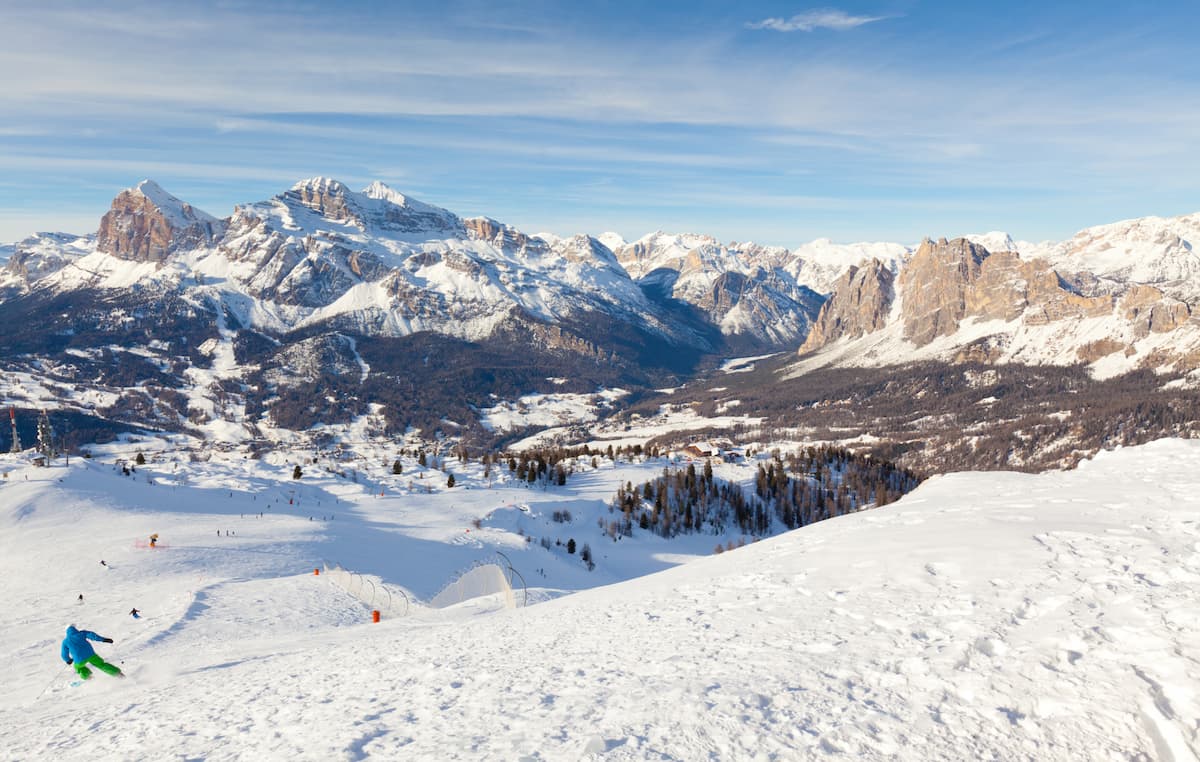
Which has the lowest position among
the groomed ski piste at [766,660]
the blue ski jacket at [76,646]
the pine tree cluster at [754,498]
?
the pine tree cluster at [754,498]

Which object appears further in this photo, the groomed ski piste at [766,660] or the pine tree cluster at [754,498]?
the pine tree cluster at [754,498]

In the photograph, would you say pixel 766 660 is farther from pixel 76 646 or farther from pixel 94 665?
pixel 94 665

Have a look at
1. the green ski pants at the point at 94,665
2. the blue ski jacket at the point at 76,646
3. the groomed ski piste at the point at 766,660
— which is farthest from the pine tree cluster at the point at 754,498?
the blue ski jacket at the point at 76,646

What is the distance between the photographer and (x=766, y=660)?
43.1 feet

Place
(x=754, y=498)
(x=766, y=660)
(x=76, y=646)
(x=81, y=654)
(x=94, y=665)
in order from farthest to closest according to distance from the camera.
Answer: (x=754, y=498), (x=94, y=665), (x=81, y=654), (x=76, y=646), (x=766, y=660)

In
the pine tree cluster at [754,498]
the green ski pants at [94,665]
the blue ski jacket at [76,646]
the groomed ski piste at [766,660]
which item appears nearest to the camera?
the groomed ski piste at [766,660]

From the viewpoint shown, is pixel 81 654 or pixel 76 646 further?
pixel 81 654

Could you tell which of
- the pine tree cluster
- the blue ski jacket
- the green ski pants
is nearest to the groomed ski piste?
the green ski pants

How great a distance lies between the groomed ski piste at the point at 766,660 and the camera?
1022 cm

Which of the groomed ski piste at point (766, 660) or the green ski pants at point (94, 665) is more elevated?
the groomed ski piste at point (766, 660)

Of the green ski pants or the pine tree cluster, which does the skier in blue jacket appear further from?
the pine tree cluster

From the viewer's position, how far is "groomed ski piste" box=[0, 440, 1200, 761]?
33.5 ft

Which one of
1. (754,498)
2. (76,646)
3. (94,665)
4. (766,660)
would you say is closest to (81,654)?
(76,646)

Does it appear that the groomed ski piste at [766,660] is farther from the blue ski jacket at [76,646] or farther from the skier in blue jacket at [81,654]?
the blue ski jacket at [76,646]
